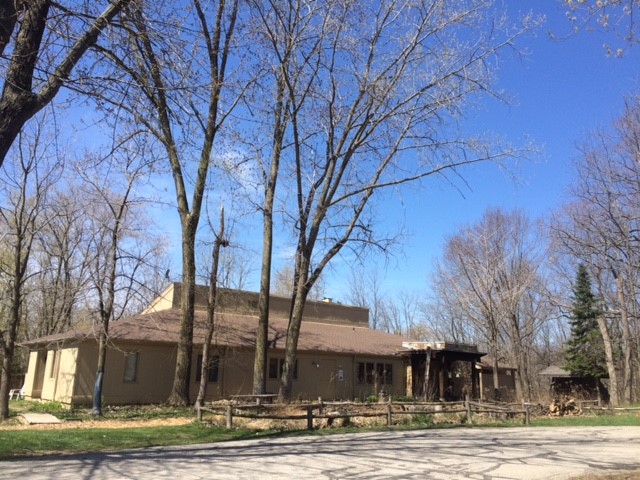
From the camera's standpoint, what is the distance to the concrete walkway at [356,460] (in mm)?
8883

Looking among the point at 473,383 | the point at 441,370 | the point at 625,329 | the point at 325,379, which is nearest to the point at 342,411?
the point at 325,379

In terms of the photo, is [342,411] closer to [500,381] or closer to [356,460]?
[356,460]

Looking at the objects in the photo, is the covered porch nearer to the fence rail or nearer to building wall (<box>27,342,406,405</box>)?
building wall (<box>27,342,406,405</box>)

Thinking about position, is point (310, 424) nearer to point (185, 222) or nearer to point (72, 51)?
point (185, 222)

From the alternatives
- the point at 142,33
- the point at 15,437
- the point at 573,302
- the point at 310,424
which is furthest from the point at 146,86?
the point at 573,302

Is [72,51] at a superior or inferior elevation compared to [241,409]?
superior

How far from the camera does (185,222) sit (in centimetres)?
2150

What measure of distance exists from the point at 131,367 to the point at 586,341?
36258 millimetres

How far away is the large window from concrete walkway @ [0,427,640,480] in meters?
15.1

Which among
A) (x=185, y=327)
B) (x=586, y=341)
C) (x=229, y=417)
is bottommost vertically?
(x=229, y=417)

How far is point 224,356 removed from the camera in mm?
25891

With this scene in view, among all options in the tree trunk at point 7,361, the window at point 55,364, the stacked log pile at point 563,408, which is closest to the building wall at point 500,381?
the stacked log pile at point 563,408

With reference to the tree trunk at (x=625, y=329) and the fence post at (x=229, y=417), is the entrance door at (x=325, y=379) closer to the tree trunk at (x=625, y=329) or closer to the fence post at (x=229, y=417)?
the fence post at (x=229, y=417)

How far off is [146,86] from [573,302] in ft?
133
